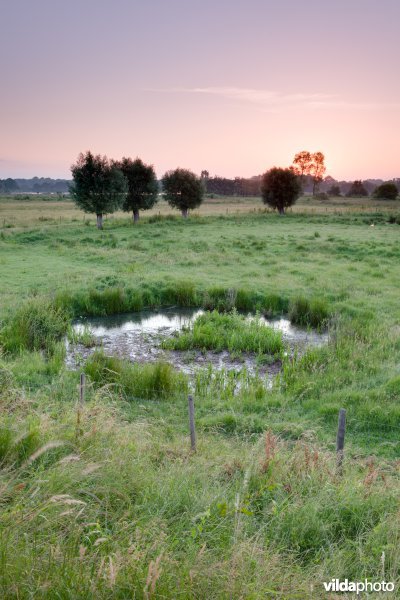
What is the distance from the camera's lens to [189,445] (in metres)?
7.75

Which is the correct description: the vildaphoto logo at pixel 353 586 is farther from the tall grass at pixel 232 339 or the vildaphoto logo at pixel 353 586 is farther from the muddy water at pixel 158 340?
the tall grass at pixel 232 339

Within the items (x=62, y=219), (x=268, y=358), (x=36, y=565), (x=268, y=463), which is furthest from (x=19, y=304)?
(x=62, y=219)

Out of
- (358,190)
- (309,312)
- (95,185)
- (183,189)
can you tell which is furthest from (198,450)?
(358,190)

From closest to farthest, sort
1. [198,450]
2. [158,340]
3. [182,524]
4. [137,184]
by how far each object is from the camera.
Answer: [182,524] < [198,450] < [158,340] < [137,184]

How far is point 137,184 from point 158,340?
1557 inches

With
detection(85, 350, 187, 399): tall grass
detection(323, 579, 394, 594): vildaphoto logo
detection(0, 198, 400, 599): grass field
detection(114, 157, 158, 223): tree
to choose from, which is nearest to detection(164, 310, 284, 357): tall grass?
detection(0, 198, 400, 599): grass field

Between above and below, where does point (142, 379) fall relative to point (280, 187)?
below

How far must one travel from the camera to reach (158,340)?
1644 cm

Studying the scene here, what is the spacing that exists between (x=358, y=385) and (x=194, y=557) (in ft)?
27.6

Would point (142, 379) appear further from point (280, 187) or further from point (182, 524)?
point (280, 187)

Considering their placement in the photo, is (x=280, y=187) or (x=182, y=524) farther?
(x=280, y=187)

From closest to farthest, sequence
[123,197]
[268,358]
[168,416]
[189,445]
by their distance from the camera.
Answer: [189,445], [168,416], [268,358], [123,197]

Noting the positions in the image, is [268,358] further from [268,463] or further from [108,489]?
[108,489]

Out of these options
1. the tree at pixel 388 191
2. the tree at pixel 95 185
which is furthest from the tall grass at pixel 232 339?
the tree at pixel 388 191
